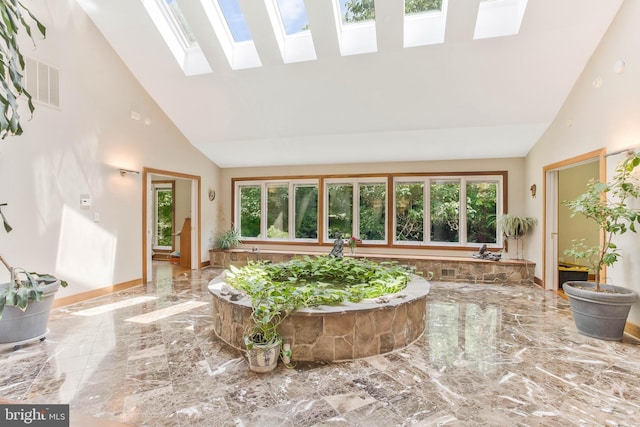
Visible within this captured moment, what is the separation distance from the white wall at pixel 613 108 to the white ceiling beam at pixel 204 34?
16.0 ft

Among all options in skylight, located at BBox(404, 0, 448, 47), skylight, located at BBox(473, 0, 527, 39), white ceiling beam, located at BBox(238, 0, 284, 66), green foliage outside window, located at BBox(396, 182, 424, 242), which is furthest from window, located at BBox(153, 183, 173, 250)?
skylight, located at BBox(473, 0, 527, 39)


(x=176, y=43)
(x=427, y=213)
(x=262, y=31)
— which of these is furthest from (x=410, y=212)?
(x=176, y=43)

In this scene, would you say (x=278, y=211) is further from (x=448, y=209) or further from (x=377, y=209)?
(x=448, y=209)

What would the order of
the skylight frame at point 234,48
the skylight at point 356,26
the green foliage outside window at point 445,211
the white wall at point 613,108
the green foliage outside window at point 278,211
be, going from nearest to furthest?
1. the white wall at point 613,108
2. the skylight at point 356,26
3. the skylight frame at point 234,48
4. the green foliage outside window at point 445,211
5. the green foliage outside window at point 278,211

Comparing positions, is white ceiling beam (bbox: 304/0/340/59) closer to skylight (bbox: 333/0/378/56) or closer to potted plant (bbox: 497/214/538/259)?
skylight (bbox: 333/0/378/56)

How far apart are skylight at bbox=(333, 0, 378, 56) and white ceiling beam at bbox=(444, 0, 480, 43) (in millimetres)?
931

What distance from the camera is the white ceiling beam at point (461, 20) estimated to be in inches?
150

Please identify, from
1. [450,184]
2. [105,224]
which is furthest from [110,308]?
[450,184]

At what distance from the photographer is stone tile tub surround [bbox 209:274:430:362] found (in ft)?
9.47

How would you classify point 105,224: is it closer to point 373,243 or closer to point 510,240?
point 373,243

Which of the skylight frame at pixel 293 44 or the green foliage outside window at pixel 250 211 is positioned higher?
the skylight frame at pixel 293 44

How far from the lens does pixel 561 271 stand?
219 inches

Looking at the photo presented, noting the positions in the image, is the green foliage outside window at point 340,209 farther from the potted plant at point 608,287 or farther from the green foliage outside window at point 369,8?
the potted plant at point 608,287

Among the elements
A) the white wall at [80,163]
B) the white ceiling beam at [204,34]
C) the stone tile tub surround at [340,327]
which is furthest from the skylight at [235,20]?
the stone tile tub surround at [340,327]
